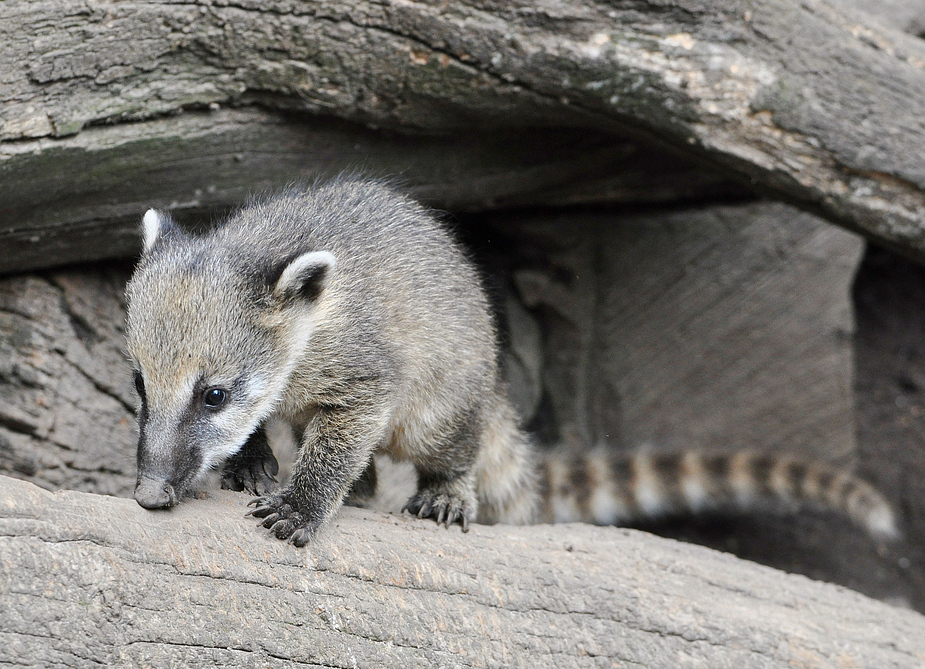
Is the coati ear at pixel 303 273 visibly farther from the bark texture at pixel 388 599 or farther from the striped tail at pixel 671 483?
the striped tail at pixel 671 483

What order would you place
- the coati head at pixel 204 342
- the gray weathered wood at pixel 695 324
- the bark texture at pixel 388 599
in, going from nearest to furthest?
the bark texture at pixel 388 599, the coati head at pixel 204 342, the gray weathered wood at pixel 695 324

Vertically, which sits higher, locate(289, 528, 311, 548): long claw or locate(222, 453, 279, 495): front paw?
locate(289, 528, 311, 548): long claw

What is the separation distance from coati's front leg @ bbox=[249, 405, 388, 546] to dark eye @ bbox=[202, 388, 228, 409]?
438mm

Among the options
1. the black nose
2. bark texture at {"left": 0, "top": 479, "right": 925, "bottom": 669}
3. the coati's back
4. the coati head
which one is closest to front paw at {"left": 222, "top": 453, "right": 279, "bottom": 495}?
bark texture at {"left": 0, "top": 479, "right": 925, "bottom": 669}

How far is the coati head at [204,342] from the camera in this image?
127 inches

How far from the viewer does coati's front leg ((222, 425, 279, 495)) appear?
3.97m

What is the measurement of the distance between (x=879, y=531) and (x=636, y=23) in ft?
11.3

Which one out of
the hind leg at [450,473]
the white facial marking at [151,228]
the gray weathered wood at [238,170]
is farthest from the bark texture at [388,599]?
the gray weathered wood at [238,170]

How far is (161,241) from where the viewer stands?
368cm

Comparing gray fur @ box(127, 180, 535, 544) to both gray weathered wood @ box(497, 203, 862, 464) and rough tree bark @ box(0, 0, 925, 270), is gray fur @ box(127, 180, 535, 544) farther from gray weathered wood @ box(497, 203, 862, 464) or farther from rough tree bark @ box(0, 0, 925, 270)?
gray weathered wood @ box(497, 203, 862, 464)

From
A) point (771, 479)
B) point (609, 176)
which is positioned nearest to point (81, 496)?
point (609, 176)

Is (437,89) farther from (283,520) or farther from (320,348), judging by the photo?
(283,520)

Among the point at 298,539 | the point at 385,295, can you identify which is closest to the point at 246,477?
the point at 298,539

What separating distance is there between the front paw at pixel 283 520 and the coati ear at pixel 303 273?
2.67 feet
